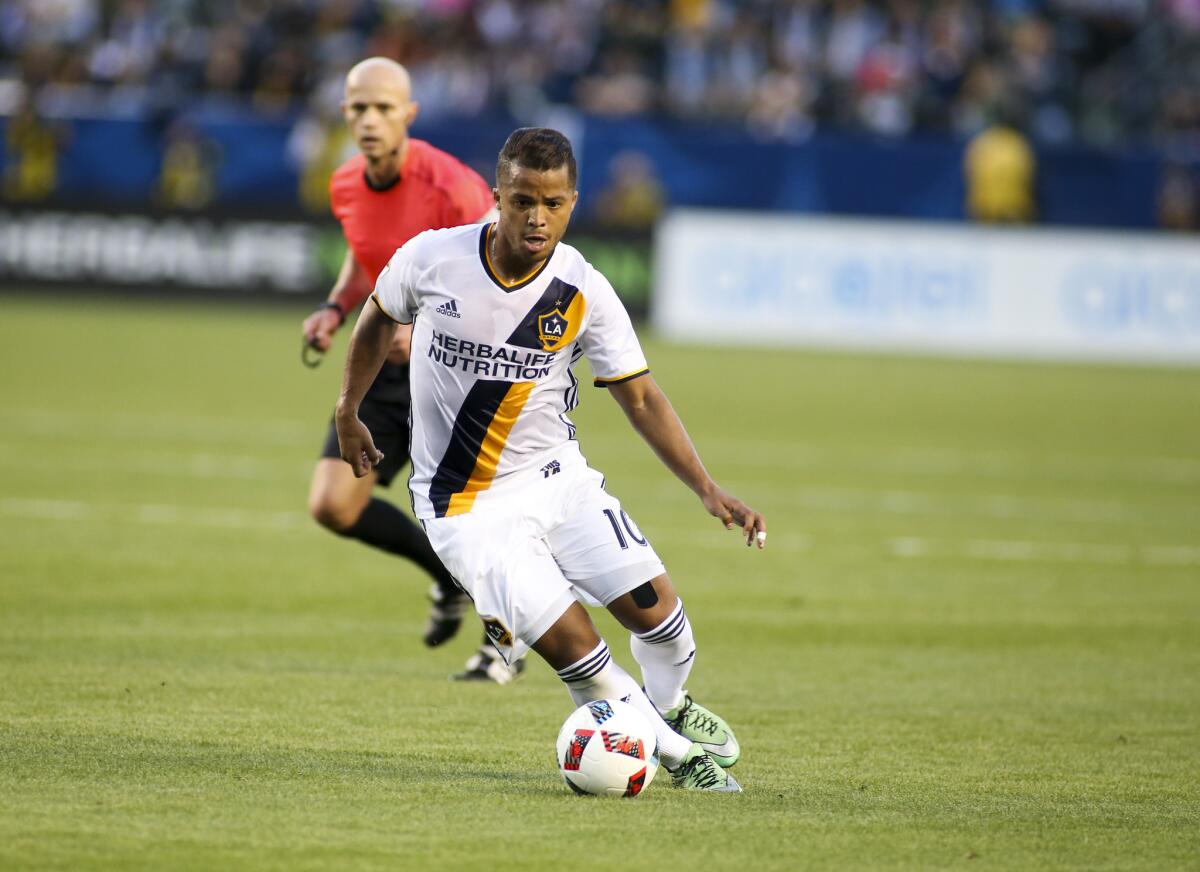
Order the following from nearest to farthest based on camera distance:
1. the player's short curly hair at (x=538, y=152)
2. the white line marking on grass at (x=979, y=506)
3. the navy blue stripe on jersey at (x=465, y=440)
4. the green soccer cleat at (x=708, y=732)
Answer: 1. the player's short curly hair at (x=538, y=152)
2. the navy blue stripe on jersey at (x=465, y=440)
3. the green soccer cleat at (x=708, y=732)
4. the white line marking on grass at (x=979, y=506)

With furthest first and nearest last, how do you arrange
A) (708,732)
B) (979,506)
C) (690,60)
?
(690,60) < (979,506) < (708,732)

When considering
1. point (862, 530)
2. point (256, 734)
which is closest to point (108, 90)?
point (862, 530)

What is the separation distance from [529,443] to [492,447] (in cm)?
12

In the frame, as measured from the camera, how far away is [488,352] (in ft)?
19.9

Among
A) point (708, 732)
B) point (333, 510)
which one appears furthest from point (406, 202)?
point (708, 732)

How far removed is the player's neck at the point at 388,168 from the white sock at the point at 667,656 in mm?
3179

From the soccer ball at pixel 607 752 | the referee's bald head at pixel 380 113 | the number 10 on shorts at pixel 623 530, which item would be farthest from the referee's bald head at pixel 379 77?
the soccer ball at pixel 607 752

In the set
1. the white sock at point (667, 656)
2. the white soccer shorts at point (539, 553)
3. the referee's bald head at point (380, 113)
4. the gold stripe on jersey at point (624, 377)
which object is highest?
the referee's bald head at point (380, 113)

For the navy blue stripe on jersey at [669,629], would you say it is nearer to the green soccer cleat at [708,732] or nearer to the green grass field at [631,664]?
the green soccer cleat at [708,732]

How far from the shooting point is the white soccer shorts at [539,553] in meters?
5.86

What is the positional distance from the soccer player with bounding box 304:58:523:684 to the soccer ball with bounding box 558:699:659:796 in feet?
8.32

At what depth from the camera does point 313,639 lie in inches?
345

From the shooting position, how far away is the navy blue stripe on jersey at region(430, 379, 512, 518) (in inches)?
241

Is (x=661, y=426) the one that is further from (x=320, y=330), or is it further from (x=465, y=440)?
(x=320, y=330)
